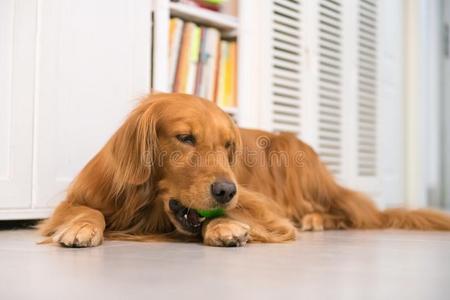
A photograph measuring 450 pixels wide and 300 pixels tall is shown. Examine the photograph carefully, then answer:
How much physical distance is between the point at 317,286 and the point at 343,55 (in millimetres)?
2873

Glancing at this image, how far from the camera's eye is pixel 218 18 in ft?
9.51

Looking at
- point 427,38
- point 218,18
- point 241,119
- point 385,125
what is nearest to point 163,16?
point 218,18

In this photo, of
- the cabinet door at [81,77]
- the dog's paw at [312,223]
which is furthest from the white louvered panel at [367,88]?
the cabinet door at [81,77]

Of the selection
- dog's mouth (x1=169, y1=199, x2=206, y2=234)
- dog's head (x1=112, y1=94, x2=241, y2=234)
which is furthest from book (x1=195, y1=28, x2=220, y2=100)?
dog's mouth (x1=169, y1=199, x2=206, y2=234)

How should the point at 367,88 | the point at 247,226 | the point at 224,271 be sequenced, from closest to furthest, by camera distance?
the point at 224,271, the point at 247,226, the point at 367,88

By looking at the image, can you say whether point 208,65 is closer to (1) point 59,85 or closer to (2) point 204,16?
(2) point 204,16

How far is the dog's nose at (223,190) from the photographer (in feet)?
5.25

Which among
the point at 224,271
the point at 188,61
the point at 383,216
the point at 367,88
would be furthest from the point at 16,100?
the point at 367,88

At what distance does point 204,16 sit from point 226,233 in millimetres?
1532

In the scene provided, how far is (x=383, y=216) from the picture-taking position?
103 inches

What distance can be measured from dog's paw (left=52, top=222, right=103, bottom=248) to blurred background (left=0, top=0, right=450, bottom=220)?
688 millimetres

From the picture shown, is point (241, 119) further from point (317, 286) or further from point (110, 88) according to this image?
point (317, 286)

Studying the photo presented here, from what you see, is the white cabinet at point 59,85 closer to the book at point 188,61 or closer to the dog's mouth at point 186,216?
the book at point 188,61

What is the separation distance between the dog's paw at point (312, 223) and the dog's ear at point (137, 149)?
0.93 metres
